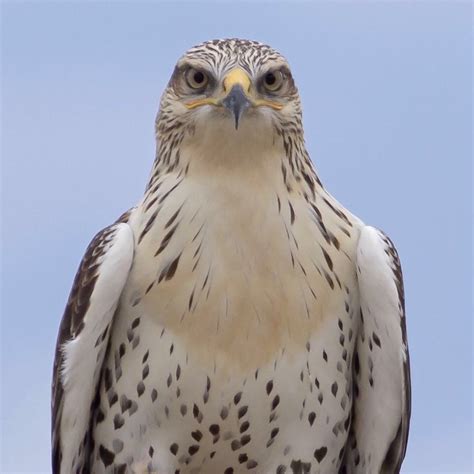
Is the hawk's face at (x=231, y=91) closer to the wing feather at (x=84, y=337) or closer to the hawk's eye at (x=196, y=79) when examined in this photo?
the hawk's eye at (x=196, y=79)

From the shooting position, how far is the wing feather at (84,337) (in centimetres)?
1163

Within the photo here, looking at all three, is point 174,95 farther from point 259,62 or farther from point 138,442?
point 138,442

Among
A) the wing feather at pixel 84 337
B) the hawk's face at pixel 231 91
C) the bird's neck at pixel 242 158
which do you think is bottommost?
the wing feather at pixel 84 337

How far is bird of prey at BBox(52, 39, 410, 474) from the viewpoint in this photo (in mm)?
11508

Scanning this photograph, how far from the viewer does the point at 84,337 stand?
11.7 meters

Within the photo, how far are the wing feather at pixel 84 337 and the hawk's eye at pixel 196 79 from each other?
3.31 ft

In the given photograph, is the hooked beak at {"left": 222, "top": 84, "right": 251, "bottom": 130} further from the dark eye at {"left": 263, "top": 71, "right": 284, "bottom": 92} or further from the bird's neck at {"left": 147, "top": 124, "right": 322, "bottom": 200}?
the dark eye at {"left": 263, "top": 71, "right": 284, "bottom": 92}

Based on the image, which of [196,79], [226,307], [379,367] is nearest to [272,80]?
[196,79]

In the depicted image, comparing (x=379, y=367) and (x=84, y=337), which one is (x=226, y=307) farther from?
(x=379, y=367)

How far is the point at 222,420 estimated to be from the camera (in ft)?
38.2

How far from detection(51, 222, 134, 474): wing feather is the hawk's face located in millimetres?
869

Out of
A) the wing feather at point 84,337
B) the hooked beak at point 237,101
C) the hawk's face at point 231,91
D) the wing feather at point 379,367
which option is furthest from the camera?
the wing feather at point 379,367

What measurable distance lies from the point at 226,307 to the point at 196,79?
1.44 metres

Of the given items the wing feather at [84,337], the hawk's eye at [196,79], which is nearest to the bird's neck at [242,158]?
the hawk's eye at [196,79]
